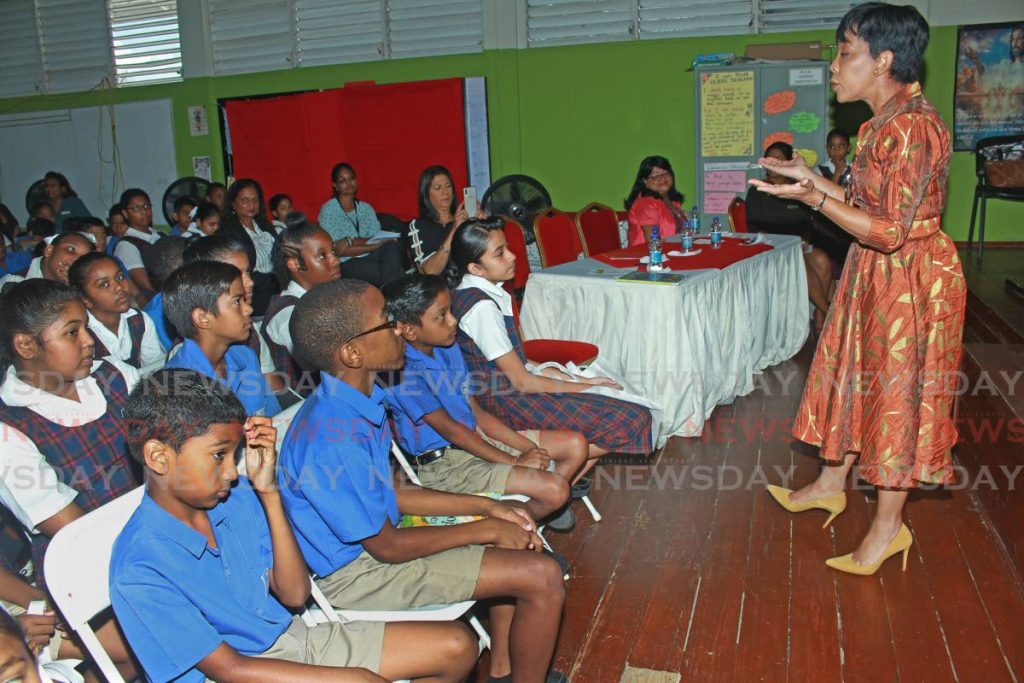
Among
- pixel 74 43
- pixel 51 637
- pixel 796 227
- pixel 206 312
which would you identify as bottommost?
pixel 51 637

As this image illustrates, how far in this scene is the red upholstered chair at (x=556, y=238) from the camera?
4.79 metres

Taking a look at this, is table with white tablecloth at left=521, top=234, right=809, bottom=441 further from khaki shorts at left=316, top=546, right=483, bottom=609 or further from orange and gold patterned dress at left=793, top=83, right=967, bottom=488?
khaki shorts at left=316, top=546, right=483, bottom=609

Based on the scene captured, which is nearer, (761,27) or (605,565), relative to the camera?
(605,565)

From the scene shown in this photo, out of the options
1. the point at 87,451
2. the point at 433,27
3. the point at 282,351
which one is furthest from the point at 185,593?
the point at 433,27

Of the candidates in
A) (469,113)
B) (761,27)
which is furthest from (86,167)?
(761,27)

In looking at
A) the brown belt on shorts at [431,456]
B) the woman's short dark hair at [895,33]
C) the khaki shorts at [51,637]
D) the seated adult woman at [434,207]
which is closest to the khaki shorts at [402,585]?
the khaki shorts at [51,637]

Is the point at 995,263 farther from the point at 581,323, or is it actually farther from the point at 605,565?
the point at 605,565

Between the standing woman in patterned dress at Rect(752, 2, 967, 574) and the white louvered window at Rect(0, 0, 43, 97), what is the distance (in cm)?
901

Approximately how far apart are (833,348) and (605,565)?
38.9 inches

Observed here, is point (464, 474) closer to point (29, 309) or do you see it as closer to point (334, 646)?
point (334, 646)

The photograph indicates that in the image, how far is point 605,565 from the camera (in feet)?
8.63

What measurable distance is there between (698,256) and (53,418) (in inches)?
128

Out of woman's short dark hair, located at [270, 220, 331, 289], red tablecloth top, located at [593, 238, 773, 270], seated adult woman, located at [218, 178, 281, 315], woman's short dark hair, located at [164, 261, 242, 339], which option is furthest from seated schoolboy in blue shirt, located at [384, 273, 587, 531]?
seated adult woman, located at [218, 178, 281, 315]

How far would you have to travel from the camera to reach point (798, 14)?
22.1ft
